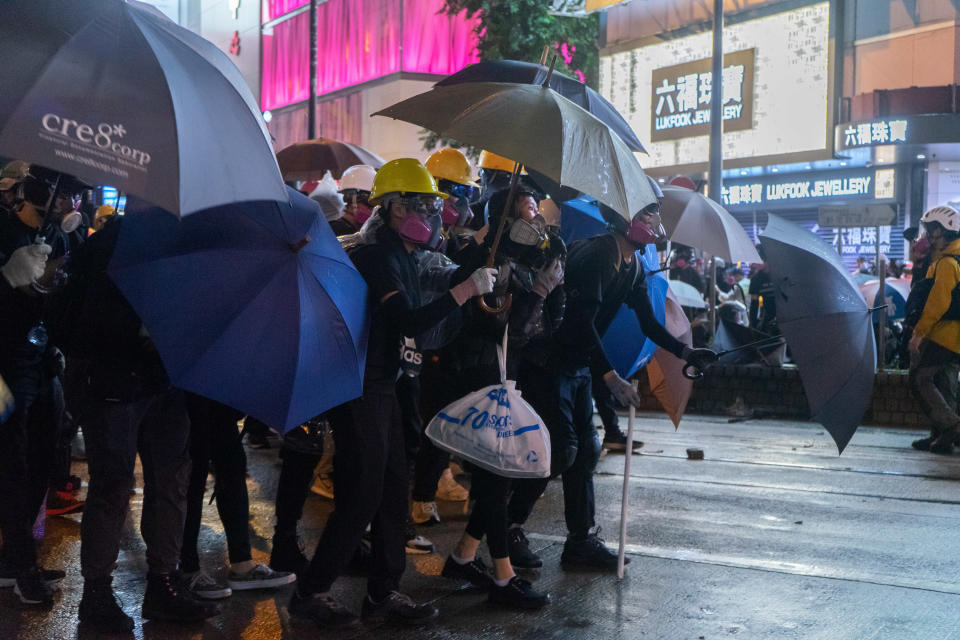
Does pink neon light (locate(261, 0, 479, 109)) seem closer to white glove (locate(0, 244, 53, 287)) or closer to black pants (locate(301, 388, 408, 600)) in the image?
white glove (locate(0, 244, 53, 287))

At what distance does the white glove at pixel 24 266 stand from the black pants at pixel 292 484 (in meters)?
1.45

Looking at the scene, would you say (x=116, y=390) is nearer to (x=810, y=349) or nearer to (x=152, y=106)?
(x=152, y=106)

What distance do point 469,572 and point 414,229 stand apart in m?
1.86

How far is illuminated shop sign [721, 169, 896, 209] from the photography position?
88.3 feet

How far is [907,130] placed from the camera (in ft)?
71.8

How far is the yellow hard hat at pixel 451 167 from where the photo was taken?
6496 mm

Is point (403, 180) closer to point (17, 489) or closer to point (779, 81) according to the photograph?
point (17, 489)

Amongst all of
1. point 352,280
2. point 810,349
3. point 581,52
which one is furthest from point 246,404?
point 581,52

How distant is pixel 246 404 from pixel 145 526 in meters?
1.07

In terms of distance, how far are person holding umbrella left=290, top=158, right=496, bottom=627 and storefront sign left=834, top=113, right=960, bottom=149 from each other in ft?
64.2

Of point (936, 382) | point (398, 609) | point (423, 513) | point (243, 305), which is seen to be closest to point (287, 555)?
point (398, 609)

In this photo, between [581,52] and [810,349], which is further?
[581,52]

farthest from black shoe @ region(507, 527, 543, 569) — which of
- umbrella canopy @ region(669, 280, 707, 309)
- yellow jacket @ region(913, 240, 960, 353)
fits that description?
umbrella canopy @ region(669, 280, 707, 309)

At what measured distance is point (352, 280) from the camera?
4.28 m
